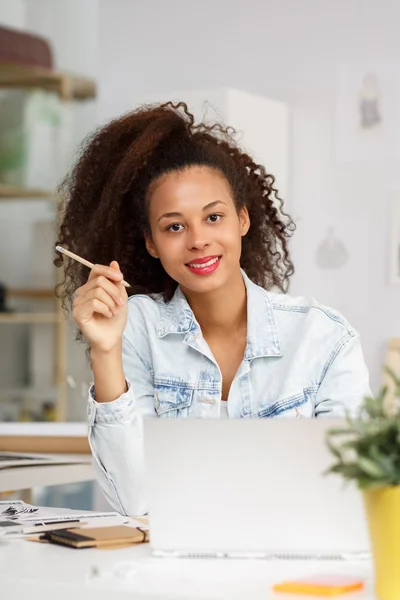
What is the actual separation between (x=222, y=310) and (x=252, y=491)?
0.84 m

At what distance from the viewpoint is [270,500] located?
1.37m

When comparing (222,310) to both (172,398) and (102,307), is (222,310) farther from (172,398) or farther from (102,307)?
(102,307)

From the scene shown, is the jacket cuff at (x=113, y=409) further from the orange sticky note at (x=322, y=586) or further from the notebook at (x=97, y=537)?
the orange sticky note at (x=322, y=586)

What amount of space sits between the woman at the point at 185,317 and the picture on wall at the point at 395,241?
122cm

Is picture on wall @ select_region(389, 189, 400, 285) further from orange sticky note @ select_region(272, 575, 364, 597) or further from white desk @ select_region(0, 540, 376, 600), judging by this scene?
orange sticky note @ select_region(272, 575, 364, 597)

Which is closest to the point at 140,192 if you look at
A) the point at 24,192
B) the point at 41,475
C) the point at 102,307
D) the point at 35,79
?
the point at 102,307

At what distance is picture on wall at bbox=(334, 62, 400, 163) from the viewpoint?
352 centimetres

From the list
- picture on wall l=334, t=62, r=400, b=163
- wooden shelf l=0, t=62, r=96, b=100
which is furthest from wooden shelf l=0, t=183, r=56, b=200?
picture on wall l=334, t=62, r=400, b=163

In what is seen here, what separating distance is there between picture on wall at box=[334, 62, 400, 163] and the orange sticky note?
7.94 feet

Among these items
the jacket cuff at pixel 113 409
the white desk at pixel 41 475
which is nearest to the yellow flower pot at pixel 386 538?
the jacket cuff at pixel 113 409

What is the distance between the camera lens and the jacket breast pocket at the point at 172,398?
2100 mm

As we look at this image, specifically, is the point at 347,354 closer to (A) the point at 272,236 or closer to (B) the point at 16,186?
(A) the point at 272,236

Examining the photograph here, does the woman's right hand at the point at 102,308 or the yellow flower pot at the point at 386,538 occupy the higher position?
the woman's right hand at the point at 102,308

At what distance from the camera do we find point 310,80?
3633mm
